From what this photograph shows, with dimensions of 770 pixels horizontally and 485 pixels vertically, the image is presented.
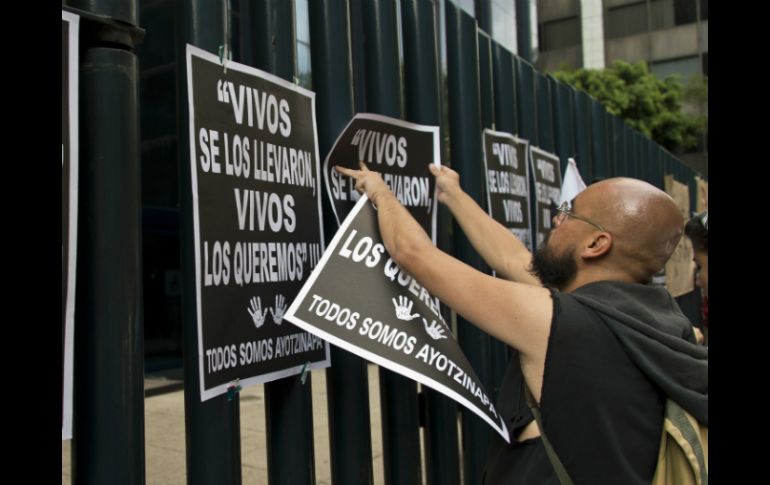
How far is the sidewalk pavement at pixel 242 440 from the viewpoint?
19.9 ft

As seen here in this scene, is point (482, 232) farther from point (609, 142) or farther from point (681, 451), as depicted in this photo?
point (609, 142)

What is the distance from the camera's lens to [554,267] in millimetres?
2229

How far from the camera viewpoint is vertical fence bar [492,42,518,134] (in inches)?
143

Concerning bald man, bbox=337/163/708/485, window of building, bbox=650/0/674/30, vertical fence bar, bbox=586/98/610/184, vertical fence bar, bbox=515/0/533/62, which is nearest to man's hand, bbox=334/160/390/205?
bald man, bbox=337/163/708/485

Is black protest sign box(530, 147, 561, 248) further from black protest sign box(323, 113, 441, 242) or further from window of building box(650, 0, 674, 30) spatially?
window of building box(650, 0, 674, 30)

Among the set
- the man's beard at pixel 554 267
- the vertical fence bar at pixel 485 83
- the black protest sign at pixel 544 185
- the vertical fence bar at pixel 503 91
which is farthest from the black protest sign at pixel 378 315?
the black protest sign at pixel 544 185

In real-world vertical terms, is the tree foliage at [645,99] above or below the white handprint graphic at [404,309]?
above

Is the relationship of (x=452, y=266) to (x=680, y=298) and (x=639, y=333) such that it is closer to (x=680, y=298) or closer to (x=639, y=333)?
(x=639, y=333)

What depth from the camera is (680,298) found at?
309 inches

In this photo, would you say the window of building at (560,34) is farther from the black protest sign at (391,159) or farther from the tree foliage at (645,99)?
the black protest sign at (391,159)

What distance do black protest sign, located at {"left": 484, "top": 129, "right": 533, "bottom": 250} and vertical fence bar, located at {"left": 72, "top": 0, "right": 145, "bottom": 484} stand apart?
6.62 feet

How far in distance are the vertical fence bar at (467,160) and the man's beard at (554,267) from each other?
Result: 820mm
